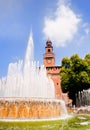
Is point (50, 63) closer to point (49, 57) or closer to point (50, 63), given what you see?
point (50, 63)

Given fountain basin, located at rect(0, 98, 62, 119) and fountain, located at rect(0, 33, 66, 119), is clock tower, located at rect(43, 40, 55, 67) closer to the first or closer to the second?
fountain, located at rect(0, 33, 66, 119)

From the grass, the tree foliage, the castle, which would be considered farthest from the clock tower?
the grass

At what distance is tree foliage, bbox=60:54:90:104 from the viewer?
123ft

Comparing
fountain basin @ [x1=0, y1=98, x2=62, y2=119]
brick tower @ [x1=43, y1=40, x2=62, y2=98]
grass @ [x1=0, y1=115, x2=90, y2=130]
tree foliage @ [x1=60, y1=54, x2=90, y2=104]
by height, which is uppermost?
brick tower @ [x1=43, y1=40, x2=62, y2=98]

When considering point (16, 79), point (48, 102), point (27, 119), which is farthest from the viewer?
point (16, 79)

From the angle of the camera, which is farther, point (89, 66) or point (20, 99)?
point (89, 66)

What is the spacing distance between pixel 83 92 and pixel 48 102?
20.9 m

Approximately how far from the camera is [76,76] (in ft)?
124

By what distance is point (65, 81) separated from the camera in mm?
39094

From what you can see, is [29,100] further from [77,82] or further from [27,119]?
[77,82]

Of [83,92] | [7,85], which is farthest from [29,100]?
[83,92]

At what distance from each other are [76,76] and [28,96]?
62.6 feet

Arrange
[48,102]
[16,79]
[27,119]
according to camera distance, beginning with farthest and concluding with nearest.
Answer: [16,79]
[48,102]
[27,119]

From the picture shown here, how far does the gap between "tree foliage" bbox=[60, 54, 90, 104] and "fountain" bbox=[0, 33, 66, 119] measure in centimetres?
1247
